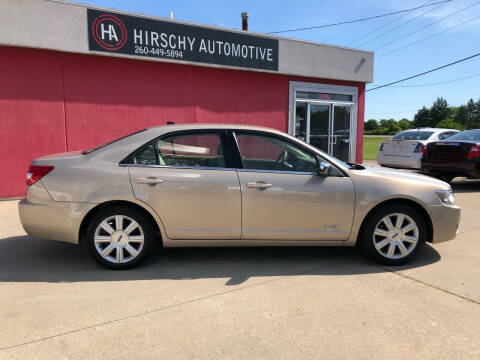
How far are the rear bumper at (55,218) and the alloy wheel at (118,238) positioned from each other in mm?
226

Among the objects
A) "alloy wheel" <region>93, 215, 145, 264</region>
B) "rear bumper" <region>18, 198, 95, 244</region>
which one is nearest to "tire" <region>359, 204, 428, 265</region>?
"alloy wheel" <region>93, 215, 145, 264</region>

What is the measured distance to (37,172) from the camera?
12.8 feet

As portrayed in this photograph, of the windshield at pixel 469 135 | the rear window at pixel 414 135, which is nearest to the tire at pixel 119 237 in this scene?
the windshield at pixel 469 135

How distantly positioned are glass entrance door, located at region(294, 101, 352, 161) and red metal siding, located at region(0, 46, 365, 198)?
1.95 metres

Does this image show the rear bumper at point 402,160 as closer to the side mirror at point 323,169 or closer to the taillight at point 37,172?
the side mirror at point 323,169

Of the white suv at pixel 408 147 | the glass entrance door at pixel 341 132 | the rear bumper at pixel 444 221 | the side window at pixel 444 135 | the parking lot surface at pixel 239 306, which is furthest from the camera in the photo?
the side window at pixel 444 135

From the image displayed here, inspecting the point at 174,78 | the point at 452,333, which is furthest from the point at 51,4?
the point at 452,333

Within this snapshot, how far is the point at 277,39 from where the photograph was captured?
9.87m

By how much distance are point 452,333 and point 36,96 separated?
798 cm

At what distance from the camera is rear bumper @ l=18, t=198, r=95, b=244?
150 inches

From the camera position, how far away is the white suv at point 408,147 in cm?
1108

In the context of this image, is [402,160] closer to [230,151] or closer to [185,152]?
[230,151]

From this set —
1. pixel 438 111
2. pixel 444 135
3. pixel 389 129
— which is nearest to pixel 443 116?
pixel 438 111

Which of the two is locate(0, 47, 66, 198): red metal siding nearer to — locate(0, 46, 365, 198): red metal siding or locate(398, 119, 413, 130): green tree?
locate(0, 46, 365, 198): red metal siding
